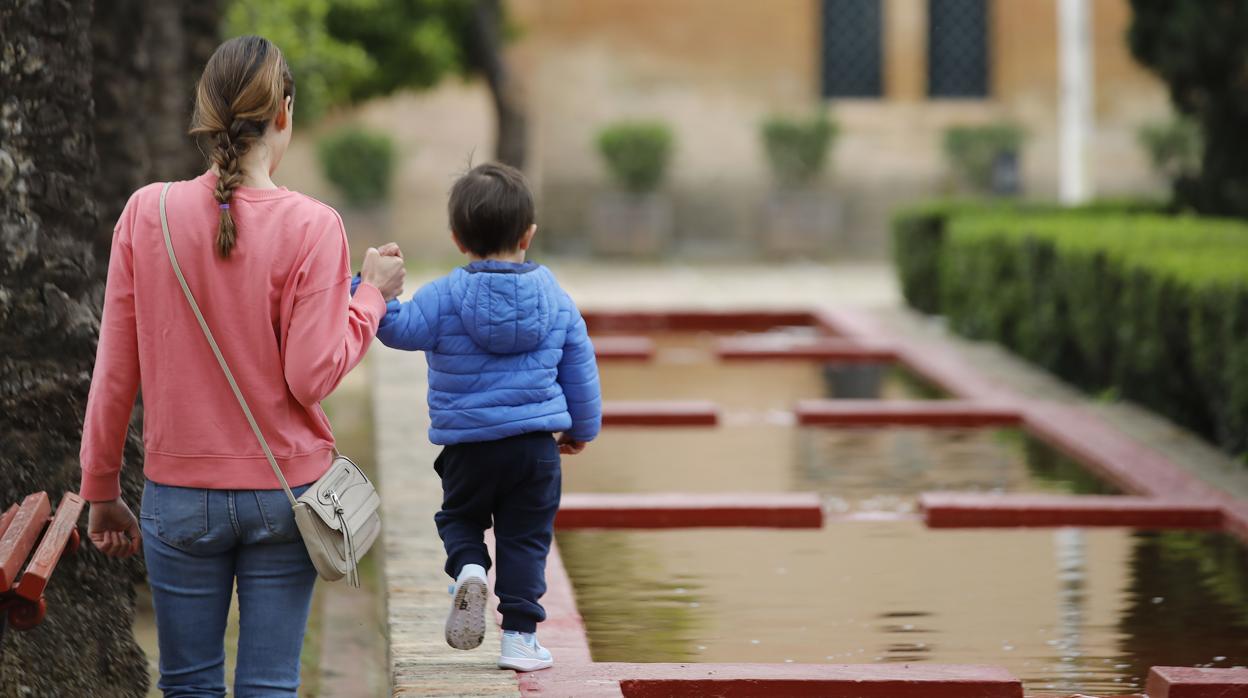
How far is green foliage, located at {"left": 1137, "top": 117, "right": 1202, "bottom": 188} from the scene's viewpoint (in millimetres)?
25438

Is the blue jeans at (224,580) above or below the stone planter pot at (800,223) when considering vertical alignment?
above

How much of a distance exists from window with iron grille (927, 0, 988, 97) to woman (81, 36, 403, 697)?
23794mm

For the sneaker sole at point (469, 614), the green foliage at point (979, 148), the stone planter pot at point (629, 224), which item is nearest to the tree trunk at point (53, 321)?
the sneaker sole at point (469, 614)

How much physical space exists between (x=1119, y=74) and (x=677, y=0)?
607cm

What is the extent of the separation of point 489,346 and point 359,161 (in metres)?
19.4

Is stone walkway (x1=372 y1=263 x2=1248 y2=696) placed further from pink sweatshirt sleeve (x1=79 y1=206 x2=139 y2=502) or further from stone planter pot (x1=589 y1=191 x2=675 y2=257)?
stone planter pot (x1=589 y1=191 x2=675 y2=257)

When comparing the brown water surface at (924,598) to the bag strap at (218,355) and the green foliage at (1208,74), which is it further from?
the green foliage at (1208,74)

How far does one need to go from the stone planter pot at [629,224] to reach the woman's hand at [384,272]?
2078cm

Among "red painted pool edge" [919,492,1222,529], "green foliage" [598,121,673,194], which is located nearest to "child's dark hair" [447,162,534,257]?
"red painted pool edge" [919,492,1222,529]

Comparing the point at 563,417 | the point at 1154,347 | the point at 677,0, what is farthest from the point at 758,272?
the point at 563,417

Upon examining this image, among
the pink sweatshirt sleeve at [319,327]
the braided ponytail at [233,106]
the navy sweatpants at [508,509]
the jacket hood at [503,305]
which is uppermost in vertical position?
the braided ponytail at [233,106]

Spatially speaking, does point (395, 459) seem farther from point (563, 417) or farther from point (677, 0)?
point (677, 0)

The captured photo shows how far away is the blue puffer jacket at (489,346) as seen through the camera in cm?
446

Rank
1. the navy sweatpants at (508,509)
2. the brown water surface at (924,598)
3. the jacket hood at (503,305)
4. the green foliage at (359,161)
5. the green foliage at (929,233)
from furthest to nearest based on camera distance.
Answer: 1. the green foliage at (359,161)
2. the green foliage at (929,233)
3. the brown water surface at (924,598)
4. the navy sweatpants at (508,509)
5. the jacket hood at (503,305)
